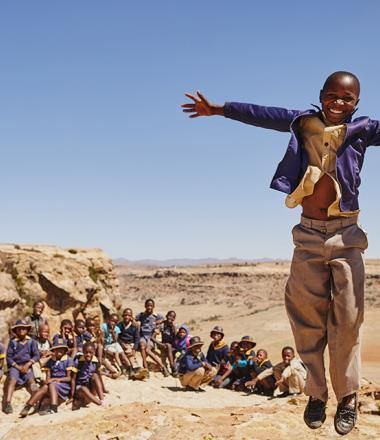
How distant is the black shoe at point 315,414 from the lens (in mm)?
3086

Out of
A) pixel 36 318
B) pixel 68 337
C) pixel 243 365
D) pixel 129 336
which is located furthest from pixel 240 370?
pixel 36 318

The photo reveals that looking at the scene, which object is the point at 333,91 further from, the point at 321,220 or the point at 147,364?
the point at 147,364

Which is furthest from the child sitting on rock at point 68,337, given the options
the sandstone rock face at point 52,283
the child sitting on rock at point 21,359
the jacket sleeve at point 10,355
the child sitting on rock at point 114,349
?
the sandstone rock face at point 52,283

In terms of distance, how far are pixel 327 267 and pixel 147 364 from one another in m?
7.84

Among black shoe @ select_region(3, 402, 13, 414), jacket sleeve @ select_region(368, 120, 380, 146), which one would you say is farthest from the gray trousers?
black shoe @ select_region(3, 402, 13, 414)

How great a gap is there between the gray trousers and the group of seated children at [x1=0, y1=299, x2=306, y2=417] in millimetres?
5239

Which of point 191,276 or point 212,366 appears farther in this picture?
point 191,276

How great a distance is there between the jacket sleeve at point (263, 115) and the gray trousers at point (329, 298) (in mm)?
596

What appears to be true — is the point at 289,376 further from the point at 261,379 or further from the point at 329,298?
the point at 329,298

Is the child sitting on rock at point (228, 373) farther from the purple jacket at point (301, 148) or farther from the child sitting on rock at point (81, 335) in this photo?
the purple jacket at point (301, 148)

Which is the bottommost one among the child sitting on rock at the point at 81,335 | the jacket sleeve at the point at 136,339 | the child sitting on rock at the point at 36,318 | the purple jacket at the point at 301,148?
the jacket sleeve at the point at 136,339

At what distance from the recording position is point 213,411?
7.20m

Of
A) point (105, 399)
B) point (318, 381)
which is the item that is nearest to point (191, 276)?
point (105, 399)

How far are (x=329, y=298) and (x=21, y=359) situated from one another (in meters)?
6.04
